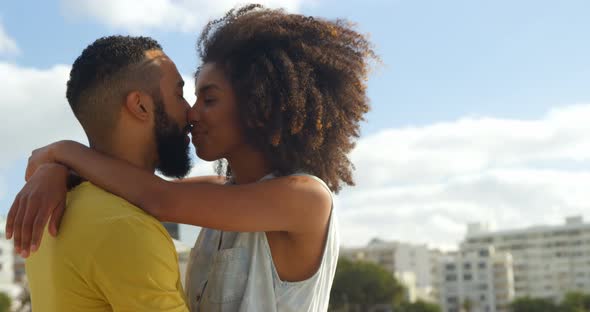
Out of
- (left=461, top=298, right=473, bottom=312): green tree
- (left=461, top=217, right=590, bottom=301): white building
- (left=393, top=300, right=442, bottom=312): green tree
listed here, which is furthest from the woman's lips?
(left=461, top=217, right=590, bottom=301): white building

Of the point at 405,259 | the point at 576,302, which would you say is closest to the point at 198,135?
the point at 576,302

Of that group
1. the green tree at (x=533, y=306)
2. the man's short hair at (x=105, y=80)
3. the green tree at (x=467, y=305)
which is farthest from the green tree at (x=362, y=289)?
the man's short hair at (x=105, y=80)

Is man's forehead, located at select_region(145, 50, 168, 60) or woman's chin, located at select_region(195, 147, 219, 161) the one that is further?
woman's chin, located at select_region(195, 147, 219, 161)

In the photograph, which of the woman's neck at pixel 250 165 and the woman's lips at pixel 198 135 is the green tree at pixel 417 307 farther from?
the woman's lips at pixel 198 135

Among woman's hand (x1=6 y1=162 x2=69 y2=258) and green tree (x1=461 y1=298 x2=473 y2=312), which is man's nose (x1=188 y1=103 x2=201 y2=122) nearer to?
woman's hand (x1=6 y1=162 x2=69 y2=258)

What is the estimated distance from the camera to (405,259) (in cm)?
13062

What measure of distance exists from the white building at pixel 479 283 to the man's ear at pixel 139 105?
124 meters

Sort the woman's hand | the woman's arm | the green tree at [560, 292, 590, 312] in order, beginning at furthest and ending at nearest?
the green tree at [560, 292, 590, 312] → the woman's arm → the woman's hand

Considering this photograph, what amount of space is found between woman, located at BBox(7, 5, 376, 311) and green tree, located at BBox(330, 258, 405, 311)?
89715 millimetres

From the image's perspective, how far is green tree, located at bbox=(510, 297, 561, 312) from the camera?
90625 mm

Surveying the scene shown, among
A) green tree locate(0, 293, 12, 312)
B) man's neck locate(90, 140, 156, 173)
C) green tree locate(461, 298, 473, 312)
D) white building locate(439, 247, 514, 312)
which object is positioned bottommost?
man's neck locate(90, 140, 156, 173)

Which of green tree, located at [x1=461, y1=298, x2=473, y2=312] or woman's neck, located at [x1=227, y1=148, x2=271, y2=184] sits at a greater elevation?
green tree, located at [x1=461, y1=298, x2=473, y2=312]

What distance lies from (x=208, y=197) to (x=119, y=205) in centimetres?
37

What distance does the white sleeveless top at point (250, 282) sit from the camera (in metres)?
3.42
